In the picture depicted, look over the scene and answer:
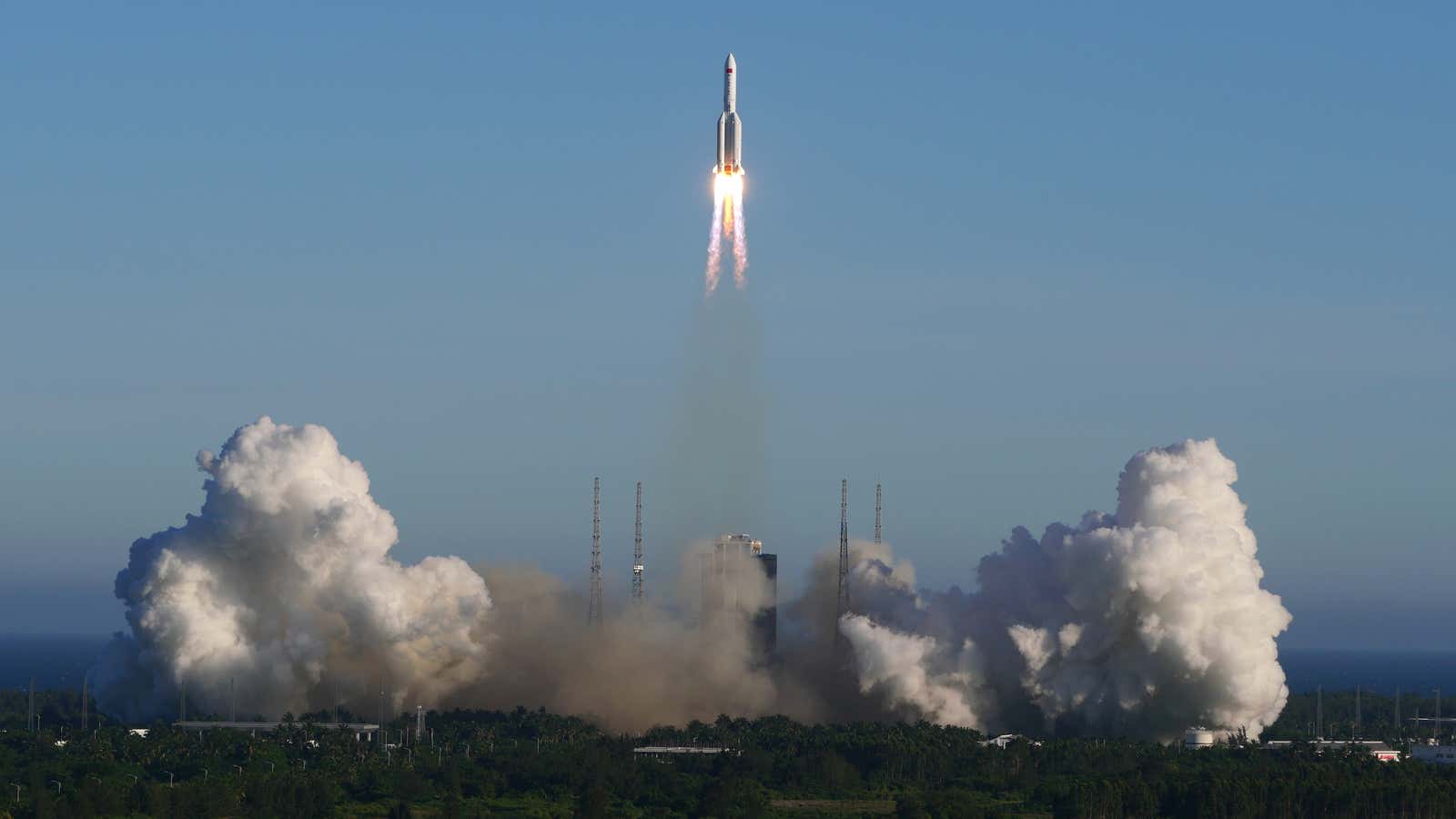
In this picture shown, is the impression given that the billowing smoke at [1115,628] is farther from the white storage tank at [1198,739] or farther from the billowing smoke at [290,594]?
the billowing smoke at [290,594]

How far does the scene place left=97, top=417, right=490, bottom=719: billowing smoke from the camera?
10656 cm

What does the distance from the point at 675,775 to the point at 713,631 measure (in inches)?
671

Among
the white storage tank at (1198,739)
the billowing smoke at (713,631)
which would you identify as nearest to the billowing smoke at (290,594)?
the billowing smoke at (713,631)

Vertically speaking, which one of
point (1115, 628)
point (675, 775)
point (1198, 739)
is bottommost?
point (675, 775)

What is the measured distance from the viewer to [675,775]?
9656 cm

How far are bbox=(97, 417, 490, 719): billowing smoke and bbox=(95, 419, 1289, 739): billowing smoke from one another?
104 millimetres

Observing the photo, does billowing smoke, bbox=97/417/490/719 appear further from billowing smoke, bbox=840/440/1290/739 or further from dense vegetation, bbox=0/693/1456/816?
billowing smoke, bbox=840/440/1290/739

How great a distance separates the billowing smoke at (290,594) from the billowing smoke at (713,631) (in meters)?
0.10

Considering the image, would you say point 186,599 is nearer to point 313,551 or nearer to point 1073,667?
point 313,551

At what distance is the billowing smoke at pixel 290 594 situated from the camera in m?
107

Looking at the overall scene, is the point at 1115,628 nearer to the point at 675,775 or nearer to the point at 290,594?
the point at 675,775

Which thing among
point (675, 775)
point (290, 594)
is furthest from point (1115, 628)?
point (290, 594)

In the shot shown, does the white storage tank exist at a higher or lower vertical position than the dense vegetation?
higher

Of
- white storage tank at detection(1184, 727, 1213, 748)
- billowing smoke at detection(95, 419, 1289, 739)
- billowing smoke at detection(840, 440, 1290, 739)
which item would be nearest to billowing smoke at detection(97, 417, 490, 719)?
billowing smoke at detection(95, 419, 1289, 739)
